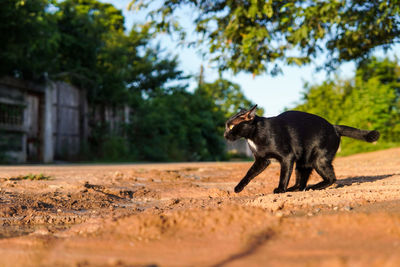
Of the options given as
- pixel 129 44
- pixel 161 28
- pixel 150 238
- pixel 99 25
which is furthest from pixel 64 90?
pixel 150 238

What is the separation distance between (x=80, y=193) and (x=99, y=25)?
11.9 meters

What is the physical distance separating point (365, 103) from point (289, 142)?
12.3 m

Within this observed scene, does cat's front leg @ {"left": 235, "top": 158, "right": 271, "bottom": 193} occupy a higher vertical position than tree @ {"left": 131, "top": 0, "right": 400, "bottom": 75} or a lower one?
lower

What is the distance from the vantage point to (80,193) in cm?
391

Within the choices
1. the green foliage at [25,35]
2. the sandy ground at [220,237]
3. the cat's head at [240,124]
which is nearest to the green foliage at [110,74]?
the green foliage at [25,35]

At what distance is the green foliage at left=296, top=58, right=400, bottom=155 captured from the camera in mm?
14922

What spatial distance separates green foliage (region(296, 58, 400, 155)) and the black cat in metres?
9.16

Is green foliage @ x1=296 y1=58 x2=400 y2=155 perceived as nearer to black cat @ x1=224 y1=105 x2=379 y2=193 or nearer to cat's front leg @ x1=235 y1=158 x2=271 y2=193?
black cat @ x1=224 y1=105 x2=379 y2=193

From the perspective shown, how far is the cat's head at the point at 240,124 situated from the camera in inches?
162

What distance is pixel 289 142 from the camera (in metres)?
4.04

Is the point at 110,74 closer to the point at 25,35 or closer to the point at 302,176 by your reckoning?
the point at 25,35

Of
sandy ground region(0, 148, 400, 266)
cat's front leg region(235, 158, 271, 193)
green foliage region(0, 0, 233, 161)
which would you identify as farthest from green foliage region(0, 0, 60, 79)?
sandy ground region(0, 148, 400, 266)

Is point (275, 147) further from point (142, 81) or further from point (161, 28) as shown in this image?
point (142, 81)

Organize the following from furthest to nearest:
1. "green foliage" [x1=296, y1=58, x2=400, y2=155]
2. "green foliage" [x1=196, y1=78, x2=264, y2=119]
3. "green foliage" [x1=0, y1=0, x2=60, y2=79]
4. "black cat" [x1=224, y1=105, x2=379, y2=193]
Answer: "green foliage" [x1=196, y1=78, x2=264, y2=119] → "green foliage" [x1=296, y1=58, x2=400, y2=155] → "green foliage" [x1=0, y1=0, x2=60, y2=79] → "black cat" [x1=224, y1=105, x2=379, y2=193]
